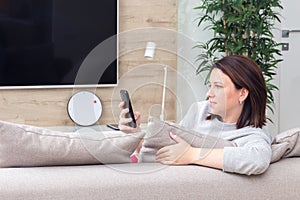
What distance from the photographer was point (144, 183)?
161 centimetres

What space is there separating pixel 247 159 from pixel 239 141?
0.59 feet

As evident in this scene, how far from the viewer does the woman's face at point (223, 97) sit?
192 centimetres

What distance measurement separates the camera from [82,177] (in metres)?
1.60

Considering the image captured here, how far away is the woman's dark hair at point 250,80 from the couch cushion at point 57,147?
439mm

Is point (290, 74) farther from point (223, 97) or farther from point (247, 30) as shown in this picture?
point (223, 97)

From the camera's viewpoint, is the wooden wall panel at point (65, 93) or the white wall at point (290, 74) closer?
the wooden wall panel at point (65, 93)

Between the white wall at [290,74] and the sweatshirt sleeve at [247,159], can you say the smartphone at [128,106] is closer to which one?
the sweatshirt sleeve at [247,159]

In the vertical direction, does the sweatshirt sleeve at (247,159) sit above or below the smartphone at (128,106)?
below

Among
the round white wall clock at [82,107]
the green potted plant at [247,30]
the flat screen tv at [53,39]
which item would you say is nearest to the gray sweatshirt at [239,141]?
the green potted plant at [247,30]

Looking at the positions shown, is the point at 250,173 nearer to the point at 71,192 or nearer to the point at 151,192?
the point at 151,192

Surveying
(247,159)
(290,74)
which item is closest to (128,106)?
(247,159)

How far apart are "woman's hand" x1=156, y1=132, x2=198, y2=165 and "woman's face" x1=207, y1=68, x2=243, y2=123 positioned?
25 centimetres

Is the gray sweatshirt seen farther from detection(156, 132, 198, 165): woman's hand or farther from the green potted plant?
the green potted plant

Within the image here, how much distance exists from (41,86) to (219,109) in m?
2.69
